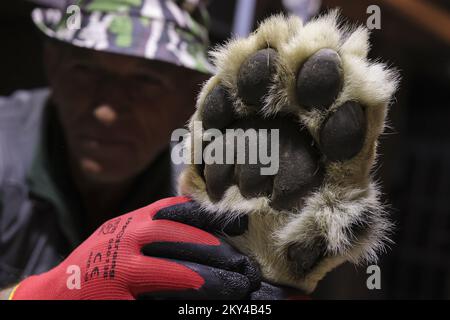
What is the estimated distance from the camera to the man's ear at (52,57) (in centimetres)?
58

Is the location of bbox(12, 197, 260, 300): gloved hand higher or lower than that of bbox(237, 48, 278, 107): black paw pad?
lower

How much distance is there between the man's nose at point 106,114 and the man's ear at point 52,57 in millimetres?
102

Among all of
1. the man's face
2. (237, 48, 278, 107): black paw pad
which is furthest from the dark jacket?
(237, 48, 278, 107): black paw pad

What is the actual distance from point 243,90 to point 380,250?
192 millimetres

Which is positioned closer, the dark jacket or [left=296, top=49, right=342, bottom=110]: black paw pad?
[left=296, top=49, right=342, bottom=110]: black paw pad

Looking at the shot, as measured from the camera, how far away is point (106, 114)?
499 millimetres

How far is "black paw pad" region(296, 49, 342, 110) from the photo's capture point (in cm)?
40

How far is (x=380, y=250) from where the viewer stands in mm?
490

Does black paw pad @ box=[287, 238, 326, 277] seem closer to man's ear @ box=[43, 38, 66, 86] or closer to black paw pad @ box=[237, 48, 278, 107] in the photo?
black paw pad @ box=[237, 48, 278, 107]

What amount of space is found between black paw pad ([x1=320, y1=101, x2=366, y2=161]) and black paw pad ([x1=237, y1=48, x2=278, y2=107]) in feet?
0.18

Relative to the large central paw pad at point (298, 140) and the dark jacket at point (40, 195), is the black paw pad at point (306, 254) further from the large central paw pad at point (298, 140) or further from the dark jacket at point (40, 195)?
the dark jacket at point (40, 195)

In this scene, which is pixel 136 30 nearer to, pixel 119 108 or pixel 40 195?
pixel 119 108
